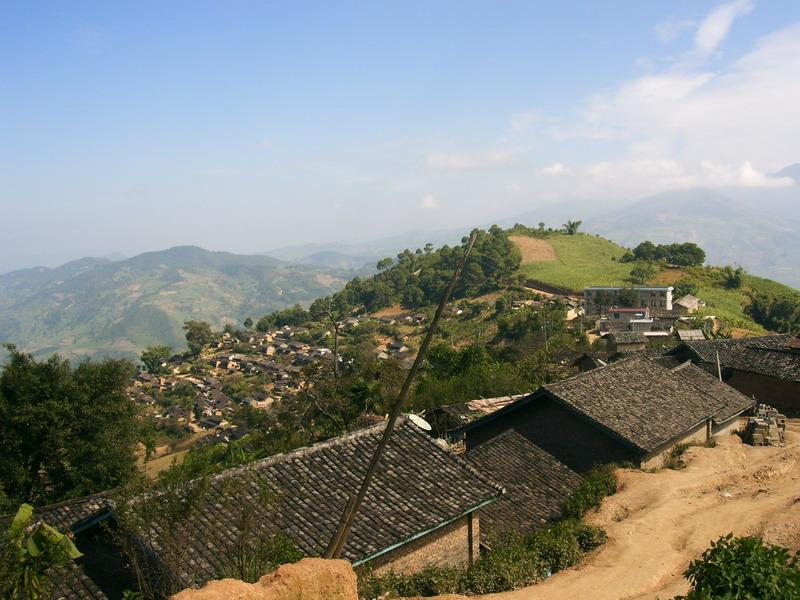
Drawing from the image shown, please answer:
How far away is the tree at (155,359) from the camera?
318ft

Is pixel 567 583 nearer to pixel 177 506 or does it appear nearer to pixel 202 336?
pixel 177 506

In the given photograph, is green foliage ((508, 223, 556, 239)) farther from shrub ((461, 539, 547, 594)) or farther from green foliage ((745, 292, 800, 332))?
shrub ((461, 539, 547, 594))

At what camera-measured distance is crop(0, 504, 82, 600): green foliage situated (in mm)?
8078

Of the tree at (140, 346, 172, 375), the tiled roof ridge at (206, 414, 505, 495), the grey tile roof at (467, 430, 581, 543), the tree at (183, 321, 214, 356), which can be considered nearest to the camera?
the tiled roof ridge at (206, 414, 505, 495)

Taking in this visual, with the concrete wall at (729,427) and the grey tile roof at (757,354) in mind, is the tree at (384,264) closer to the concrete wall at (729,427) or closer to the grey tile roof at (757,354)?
the grey tile roof at (757,354)

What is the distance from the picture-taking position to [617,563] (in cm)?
1299

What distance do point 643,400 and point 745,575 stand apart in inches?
526

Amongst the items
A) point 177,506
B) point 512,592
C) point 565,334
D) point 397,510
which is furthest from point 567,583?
point 565,334

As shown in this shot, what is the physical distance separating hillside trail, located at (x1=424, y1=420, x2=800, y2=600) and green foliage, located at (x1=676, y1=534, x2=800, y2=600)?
155 inches

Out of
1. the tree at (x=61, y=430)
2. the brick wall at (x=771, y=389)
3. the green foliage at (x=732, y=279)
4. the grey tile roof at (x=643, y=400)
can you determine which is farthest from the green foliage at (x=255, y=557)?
the green foliage at (x=732, y=279)

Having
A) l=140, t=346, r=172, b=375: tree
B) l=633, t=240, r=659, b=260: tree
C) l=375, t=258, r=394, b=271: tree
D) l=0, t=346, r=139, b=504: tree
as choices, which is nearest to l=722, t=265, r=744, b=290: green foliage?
l=633, t=240, r=659, b=260: tree

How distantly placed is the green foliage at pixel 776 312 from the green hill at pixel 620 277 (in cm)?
139

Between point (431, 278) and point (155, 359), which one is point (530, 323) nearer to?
point (431, 278)

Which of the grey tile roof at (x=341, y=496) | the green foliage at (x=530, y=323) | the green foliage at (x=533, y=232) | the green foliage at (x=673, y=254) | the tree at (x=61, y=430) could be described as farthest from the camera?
the green foliage at (x=533, y=232)
